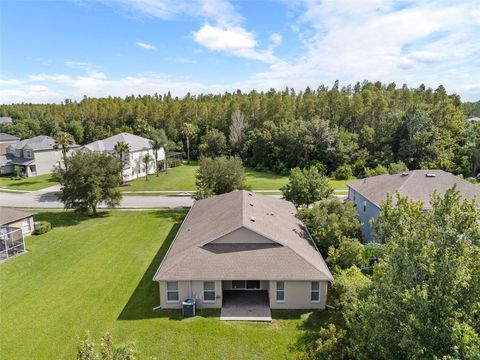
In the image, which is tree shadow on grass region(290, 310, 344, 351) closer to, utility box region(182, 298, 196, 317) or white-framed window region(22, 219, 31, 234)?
utility box region(182, 298, 196, 317)

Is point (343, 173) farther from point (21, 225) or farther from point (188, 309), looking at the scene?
point (21, 225)

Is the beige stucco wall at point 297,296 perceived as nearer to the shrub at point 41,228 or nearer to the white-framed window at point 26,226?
the shrub at point 41,228

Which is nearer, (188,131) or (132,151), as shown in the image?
(132,151)

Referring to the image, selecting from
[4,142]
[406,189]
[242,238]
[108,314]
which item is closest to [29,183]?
[4,142]

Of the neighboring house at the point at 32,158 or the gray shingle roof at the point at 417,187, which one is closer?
the gray shingle roof at the point at 417,187

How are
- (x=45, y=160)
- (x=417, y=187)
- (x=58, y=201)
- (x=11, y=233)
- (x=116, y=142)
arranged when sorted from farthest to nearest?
(x=45, y=160)
(x=116, y=142)
(x=58, y=201)
(x=417, y=187)
(x=11, y=233)

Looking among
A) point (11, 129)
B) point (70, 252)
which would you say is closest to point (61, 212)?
point (70, 252)

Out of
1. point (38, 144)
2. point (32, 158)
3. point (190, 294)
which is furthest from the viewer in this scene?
point (38, 144)

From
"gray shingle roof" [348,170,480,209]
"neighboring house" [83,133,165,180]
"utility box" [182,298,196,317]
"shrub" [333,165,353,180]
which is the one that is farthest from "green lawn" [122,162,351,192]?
"utility box" [182,298,196,317]

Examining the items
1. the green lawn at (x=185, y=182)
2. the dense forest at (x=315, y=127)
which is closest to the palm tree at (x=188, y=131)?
the dense forest at (x=315, y=127)
